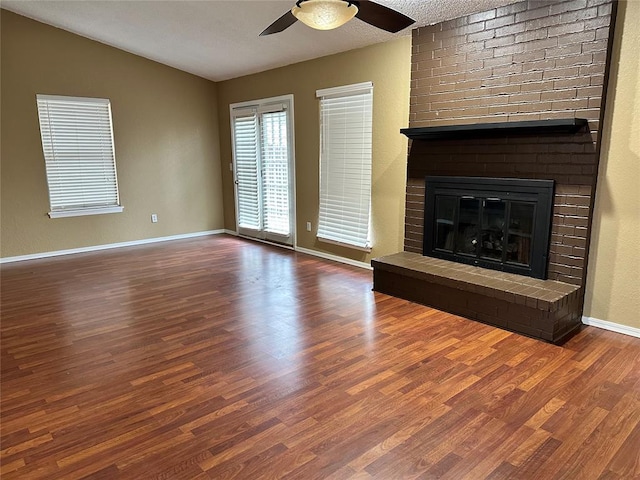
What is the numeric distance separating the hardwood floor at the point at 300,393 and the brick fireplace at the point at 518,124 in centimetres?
21

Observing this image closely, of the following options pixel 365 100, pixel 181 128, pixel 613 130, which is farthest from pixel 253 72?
pixel 613 130

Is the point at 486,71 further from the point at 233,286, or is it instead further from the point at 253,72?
the point at 253,72

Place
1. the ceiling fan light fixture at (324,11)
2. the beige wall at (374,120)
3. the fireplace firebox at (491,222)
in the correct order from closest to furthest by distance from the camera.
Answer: the ceiling fan light fixture at (324,11) → the fireplace firebox at (491,222) → the beige wall at (374,120)

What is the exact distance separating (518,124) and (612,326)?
65.1 inches

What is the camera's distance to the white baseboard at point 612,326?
3.14 metres

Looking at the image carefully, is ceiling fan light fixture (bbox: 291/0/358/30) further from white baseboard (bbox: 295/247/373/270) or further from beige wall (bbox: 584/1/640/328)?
white baseboard (bbox: 295/247/373/270)

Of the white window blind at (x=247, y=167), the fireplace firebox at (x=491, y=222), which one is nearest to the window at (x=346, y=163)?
the fireplace firebox at (x=491, y=222)

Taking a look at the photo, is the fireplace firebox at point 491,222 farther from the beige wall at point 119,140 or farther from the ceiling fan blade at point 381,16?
the beige wall at point 119,140

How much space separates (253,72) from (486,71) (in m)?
3.48

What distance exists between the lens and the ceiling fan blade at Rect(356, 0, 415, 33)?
2439 millimetres

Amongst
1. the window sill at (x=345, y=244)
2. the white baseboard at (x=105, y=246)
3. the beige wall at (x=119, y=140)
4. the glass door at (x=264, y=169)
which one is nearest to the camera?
the window sill at (x=345, y=244)

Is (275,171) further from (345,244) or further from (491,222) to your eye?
(491,222)

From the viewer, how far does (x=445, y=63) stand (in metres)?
3.90

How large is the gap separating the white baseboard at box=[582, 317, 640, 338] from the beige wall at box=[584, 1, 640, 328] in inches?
1.2
